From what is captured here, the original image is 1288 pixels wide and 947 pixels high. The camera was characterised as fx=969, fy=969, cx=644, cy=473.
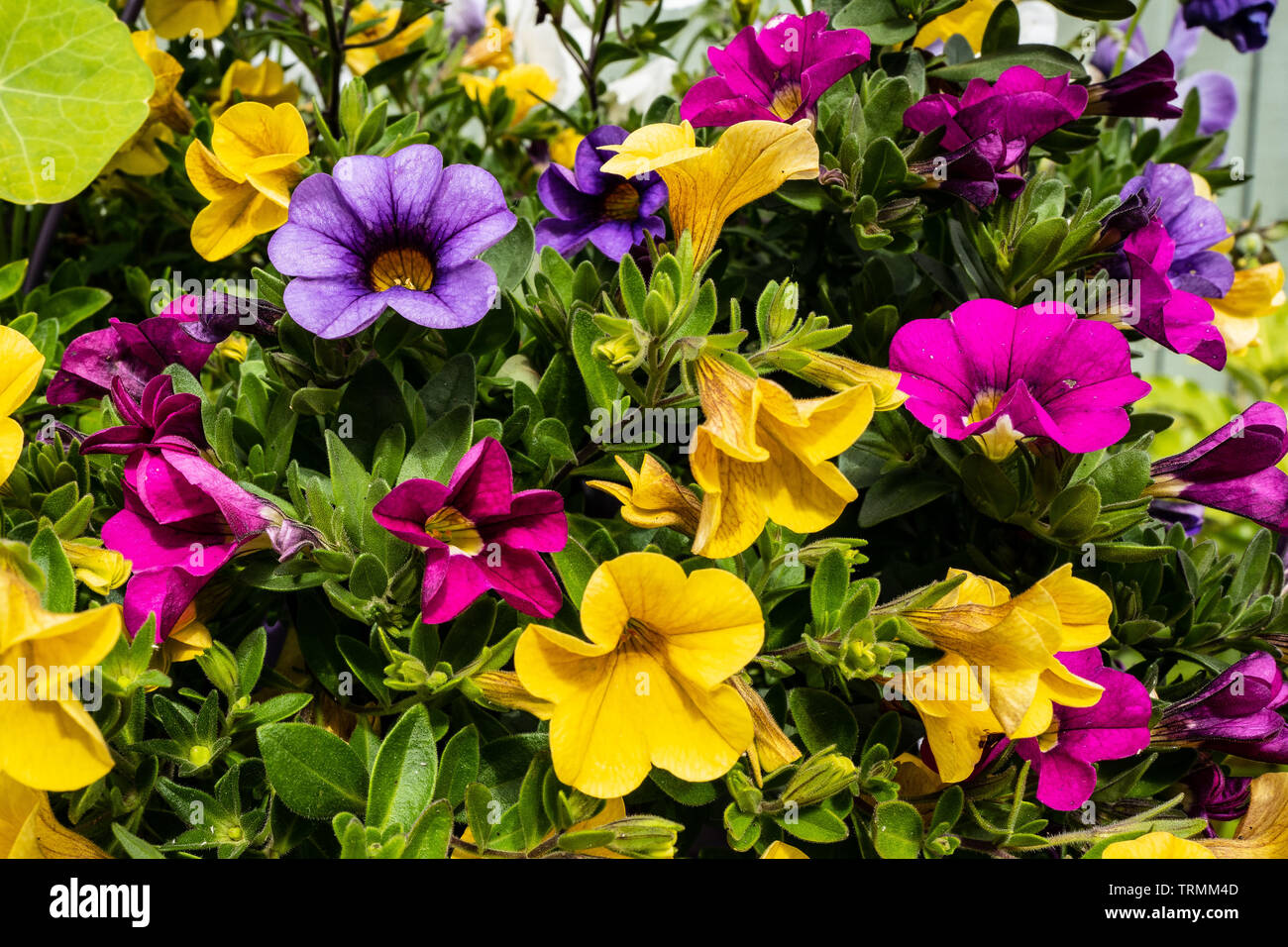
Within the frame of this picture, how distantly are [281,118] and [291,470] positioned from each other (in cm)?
20

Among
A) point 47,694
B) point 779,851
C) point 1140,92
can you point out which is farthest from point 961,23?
point 47,694

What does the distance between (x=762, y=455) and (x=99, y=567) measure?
12.2 inches

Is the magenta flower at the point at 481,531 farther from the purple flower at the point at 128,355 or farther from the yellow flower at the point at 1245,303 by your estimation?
the yellow flower at the point at 1245,303

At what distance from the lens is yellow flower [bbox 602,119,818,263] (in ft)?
1.49

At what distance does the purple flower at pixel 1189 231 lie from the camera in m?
0.63

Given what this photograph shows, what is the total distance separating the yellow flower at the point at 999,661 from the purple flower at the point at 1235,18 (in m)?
0.67

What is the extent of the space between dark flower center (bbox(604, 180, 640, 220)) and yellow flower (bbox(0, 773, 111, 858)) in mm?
429

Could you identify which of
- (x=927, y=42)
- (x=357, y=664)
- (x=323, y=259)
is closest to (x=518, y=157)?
(x=927, y=42)

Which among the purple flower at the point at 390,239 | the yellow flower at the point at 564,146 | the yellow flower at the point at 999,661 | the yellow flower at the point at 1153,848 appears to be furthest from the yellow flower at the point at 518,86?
the yellow flower at the point at 1153,848

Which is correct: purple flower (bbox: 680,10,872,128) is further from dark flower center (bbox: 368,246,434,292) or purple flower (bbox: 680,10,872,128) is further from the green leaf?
the green leaf

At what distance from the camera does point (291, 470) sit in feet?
1.55

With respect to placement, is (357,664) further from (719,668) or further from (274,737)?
(719,668)

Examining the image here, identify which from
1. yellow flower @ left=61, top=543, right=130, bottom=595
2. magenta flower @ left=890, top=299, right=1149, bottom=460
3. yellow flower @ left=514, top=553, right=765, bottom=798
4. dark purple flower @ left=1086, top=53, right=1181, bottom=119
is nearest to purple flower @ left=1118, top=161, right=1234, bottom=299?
dark purple flower @ left=1086, top=53, right=1181, bottom=119

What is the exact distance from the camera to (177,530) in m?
0.46
